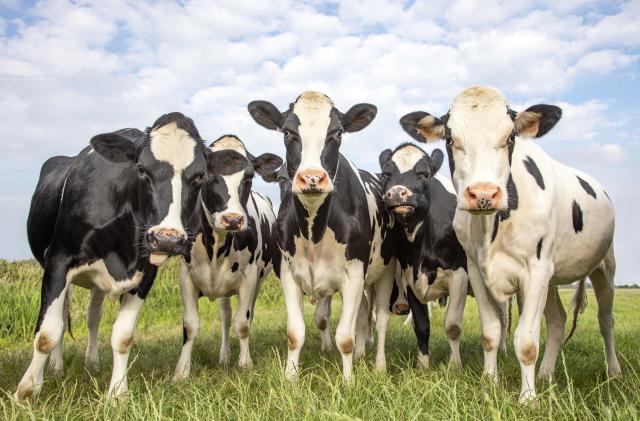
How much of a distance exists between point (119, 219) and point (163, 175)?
2.40 feet

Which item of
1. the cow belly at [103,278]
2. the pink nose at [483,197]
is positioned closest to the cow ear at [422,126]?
the pink nose at [483,197]

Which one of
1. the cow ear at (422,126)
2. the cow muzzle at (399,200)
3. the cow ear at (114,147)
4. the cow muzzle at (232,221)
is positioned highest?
the cow ear at (422,126)

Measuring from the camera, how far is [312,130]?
535 cm

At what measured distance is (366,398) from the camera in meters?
4.09

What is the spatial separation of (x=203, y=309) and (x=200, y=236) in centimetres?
760

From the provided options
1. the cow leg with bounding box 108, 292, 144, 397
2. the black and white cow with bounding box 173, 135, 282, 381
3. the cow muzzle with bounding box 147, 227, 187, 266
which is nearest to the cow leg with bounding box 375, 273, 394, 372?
the black and white cow with bounding box 173, 135, 282, 381

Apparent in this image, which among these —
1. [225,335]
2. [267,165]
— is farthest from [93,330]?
[267,165]

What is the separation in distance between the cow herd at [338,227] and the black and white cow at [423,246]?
0.06 ft

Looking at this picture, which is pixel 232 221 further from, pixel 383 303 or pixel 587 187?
pixel 587 187

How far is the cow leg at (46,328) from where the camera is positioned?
16.1 feet

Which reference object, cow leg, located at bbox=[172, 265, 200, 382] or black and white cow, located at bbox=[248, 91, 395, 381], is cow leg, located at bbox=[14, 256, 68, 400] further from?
black and white cow, located at bbox=[248, 91, 395, 381]

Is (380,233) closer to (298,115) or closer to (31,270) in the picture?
(298,115)

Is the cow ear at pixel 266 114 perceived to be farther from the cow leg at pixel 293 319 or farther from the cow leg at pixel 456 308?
the cow leg at pixel 456 308

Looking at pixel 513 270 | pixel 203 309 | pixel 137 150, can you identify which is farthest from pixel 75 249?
pixel 203 309
